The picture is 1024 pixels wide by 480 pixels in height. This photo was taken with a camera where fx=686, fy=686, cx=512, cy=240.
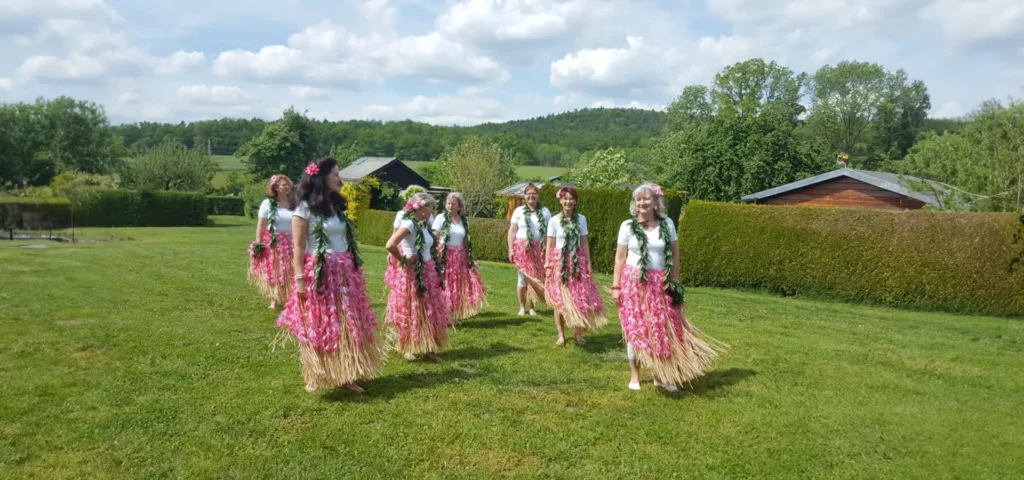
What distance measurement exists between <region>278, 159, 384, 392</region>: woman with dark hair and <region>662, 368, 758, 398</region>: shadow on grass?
2.85 m

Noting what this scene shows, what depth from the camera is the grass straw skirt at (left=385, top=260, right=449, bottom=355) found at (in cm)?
713

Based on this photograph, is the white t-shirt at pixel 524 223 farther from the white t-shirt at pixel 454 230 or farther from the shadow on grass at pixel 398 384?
the shadow on grass at pixel 398 384

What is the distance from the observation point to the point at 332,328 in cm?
582

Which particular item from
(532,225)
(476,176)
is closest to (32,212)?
(476,176)

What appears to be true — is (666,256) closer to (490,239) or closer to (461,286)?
(461,286)

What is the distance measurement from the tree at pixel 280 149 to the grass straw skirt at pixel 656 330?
61064mm

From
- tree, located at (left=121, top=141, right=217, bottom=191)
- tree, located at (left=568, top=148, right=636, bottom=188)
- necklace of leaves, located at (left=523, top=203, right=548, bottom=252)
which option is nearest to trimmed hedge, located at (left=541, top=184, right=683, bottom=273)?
necklace of leaves, located at (left=523, top=203, right=548, bottom=252)

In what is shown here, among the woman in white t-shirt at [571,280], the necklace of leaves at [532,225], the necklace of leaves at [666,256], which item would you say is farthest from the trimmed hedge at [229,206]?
the necklace of leaves at [666,256]

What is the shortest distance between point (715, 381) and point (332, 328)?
371 cm

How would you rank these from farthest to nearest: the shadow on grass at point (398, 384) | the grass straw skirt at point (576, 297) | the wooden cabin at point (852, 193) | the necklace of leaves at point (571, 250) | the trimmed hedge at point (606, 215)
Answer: the wooden cabin at point (852, 193), the trimmed hedge at point (606, 215), the necklace of leaves at point (571, 250), the grass straw skirt at point (576, 297), the shadow on grass at point (398, 384)

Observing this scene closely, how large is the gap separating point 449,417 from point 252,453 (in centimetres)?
150

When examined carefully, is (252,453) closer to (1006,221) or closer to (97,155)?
(1006,221)

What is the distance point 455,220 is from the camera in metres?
9.25

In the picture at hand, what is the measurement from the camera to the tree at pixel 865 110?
59000mm
